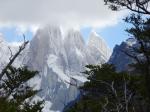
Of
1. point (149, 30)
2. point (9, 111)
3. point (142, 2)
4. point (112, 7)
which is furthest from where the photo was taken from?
point (149, 30)

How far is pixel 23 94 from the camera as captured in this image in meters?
38.8

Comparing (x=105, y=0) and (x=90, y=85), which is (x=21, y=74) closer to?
(x=90, y=85)

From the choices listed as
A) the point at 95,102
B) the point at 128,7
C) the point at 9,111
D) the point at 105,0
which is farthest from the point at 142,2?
the point at 95,102

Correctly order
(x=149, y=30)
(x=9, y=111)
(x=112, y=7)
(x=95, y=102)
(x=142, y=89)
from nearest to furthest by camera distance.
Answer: (x=9, y=111)
(x=112, y=7)
(x=149, y=30)
(x=142, y=89)
(x=95, y=102)

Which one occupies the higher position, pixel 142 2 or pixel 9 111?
pixel 142 2

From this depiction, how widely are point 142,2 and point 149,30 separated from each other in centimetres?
356

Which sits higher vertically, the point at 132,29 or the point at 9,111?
the point at 132,29

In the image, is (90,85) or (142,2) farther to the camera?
(90,85)

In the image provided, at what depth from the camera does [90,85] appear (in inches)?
1558

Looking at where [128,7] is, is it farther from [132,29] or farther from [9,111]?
[9,111]

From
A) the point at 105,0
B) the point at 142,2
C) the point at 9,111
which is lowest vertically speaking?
the point at 9,111

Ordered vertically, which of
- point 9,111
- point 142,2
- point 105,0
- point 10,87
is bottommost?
point 9,111

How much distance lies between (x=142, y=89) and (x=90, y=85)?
13.2 m

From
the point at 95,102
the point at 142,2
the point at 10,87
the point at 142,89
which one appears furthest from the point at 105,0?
the point at 10,87
